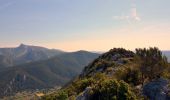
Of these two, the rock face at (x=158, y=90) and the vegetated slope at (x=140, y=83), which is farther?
the vegetated slope at (x=140, y=83)

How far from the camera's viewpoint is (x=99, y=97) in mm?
53156

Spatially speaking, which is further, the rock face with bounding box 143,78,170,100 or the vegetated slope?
the vegetated slope

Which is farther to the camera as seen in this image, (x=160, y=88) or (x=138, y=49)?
(x=138, y=49)

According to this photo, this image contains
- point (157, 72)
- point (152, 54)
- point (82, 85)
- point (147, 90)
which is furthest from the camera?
point (82, 85)

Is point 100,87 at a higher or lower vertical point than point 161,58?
lower

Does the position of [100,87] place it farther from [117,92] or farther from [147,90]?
[147,90]

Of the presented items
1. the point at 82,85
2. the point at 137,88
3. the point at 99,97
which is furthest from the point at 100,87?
→ the point at 82,85

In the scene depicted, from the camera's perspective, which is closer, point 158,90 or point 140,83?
point 158,90

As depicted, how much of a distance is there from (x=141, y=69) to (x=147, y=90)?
11.0 metres

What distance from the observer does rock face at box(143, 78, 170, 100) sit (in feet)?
162

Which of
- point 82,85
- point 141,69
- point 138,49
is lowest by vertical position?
point 82,85

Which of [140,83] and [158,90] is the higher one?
[140,83]

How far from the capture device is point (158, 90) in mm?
50688

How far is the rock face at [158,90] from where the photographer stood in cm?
4947
